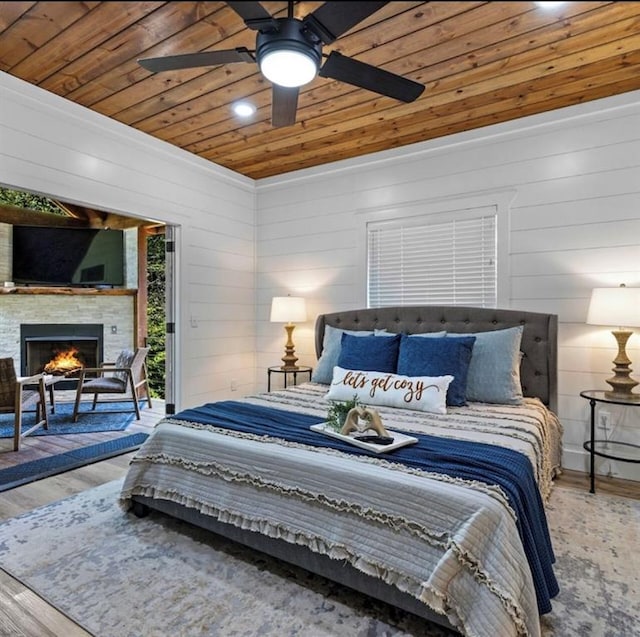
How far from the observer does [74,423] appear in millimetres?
4570

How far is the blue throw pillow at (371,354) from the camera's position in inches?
127

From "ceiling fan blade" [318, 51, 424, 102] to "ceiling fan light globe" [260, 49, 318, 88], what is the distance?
4.9 inches

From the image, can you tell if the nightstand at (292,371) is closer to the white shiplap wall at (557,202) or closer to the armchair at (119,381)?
the white shiplap wall at (557,202)

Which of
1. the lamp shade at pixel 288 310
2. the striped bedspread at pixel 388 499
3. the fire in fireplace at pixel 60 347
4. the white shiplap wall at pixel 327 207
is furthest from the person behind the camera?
the fire in fireplace at pixel 60 347

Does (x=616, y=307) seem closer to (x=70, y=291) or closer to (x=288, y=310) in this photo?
(x=288, y=310)

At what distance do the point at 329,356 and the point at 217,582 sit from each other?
6.63ft

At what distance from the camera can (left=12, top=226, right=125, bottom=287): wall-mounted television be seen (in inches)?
232

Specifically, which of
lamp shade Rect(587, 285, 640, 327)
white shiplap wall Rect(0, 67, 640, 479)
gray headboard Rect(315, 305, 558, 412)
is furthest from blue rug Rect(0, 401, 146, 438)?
lamp shade Rect(587, 285, 640, 327)

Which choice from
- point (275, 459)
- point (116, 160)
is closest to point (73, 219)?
point (116, 160)

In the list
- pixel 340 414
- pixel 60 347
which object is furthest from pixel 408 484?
pixel 60 347

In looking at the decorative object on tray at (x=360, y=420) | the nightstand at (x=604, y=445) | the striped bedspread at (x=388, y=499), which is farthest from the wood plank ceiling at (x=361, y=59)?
the nightstand at (x=604, y=445)

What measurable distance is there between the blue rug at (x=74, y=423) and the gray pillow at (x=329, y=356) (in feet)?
7.41

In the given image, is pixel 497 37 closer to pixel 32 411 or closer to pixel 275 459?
pixel 275 459

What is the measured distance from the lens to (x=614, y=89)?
296 cm
